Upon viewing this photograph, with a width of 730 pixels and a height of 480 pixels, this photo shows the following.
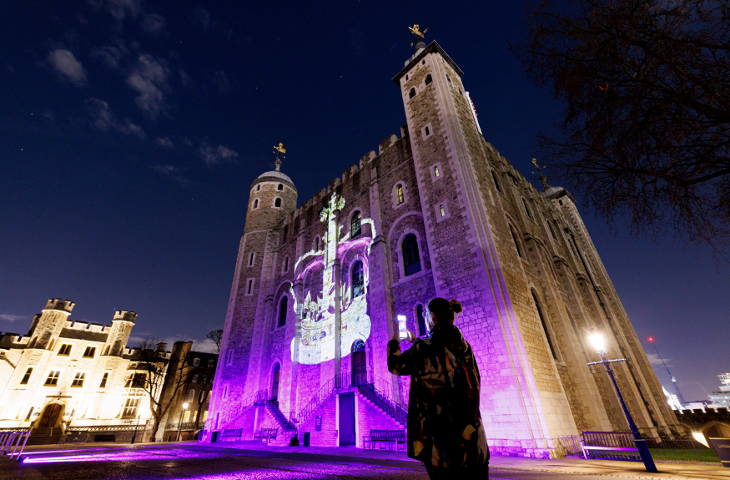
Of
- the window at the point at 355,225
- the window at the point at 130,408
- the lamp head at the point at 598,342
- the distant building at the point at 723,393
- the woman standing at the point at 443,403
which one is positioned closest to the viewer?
the woman standing at the point at 443,403

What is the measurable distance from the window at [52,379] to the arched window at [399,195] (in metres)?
31.0

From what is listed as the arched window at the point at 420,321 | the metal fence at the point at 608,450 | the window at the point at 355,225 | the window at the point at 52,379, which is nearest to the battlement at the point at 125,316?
the window at the point at 52,379

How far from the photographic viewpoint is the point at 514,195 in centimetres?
1677

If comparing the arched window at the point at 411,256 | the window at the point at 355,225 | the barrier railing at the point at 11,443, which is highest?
the window at the point at 355,225

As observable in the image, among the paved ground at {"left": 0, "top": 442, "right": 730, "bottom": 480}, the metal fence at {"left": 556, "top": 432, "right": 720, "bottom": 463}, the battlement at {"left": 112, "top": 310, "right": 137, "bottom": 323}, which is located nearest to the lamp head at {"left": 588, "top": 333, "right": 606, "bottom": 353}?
the metal fence at {"left": 556, "top": 432, "right": 720, "bottom": 463}

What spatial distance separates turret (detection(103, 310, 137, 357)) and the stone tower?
1336cm

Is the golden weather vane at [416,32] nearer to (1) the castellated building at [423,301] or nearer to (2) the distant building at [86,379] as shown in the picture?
(1) the castellated building at [423,301]

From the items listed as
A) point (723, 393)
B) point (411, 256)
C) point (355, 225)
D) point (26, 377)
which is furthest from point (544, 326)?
point (723, 393)

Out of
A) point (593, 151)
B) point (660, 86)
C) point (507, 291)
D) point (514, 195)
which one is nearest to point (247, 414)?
point (507, 291)

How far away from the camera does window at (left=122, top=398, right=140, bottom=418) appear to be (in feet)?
89.6

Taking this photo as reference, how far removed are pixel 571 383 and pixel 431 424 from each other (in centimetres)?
1313

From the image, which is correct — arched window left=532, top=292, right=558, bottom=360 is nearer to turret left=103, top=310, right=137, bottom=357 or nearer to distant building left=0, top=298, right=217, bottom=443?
distant building left=0, top=298, right=217, bottom=443

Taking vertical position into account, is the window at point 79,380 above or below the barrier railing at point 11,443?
above

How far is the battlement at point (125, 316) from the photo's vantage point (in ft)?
97.0
